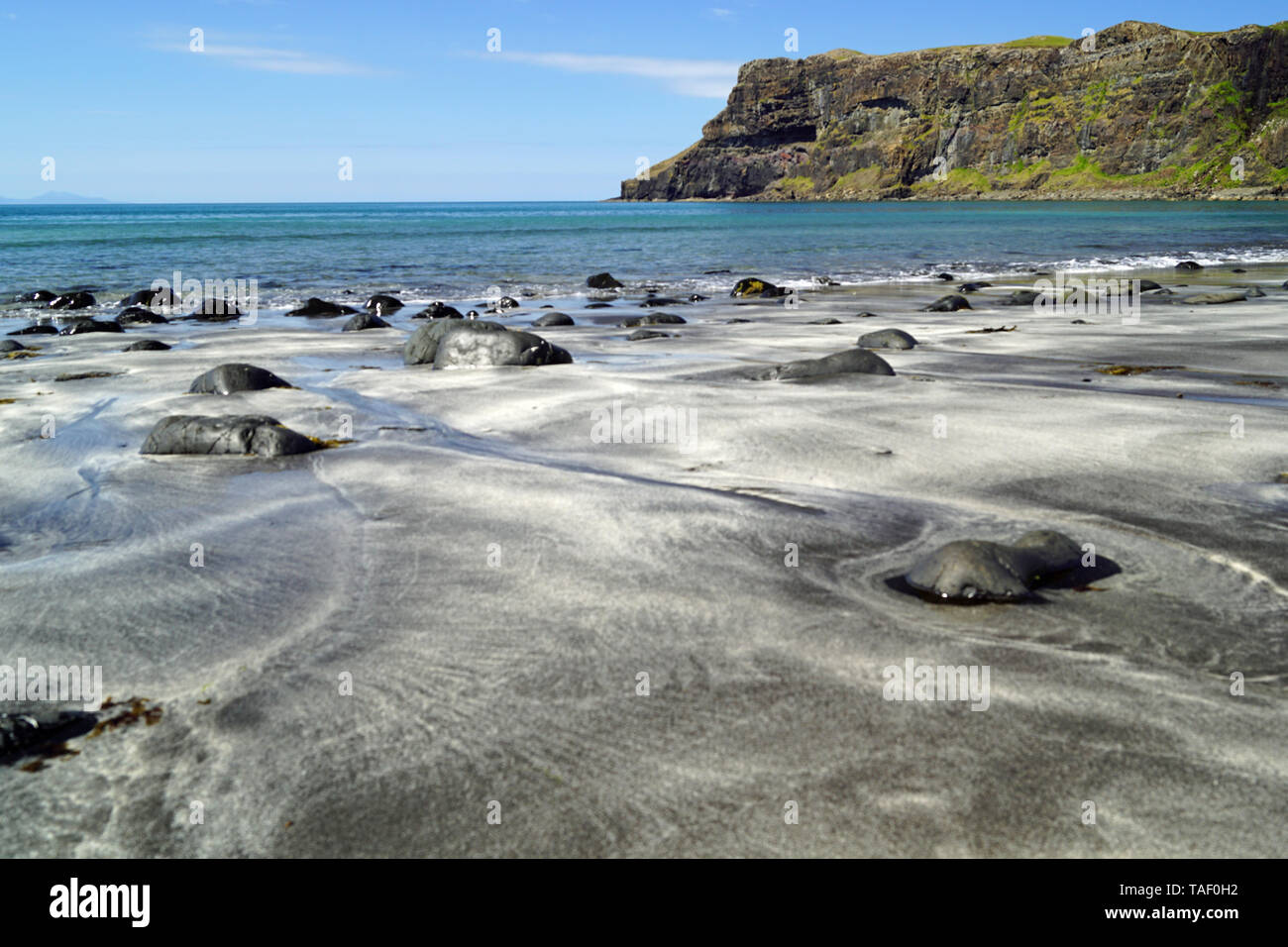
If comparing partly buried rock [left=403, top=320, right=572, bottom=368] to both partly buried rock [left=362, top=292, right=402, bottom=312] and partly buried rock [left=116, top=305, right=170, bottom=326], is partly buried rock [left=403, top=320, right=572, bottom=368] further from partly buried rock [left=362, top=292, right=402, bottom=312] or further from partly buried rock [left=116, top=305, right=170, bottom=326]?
partly buried rock [left=116, top=305, right=170, bottom=326]

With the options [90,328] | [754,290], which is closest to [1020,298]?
[754,290]

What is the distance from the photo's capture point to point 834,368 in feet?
25.1

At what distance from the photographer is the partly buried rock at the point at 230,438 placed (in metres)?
5.36

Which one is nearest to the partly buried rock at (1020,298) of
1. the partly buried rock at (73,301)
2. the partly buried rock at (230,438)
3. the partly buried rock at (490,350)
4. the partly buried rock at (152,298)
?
the partly buried rock at (490,350)

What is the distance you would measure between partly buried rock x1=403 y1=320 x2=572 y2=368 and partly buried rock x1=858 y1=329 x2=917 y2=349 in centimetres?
309

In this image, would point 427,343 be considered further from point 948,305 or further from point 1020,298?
point 1020,298

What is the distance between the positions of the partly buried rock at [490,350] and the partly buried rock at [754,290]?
8.85 m

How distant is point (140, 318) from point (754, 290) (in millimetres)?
10366

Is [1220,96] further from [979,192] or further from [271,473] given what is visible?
[271,473]

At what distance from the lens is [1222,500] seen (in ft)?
13.6

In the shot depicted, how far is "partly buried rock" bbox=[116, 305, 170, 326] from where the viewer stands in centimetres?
1398

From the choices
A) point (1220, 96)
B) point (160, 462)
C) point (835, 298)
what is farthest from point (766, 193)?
point (160, 462)
